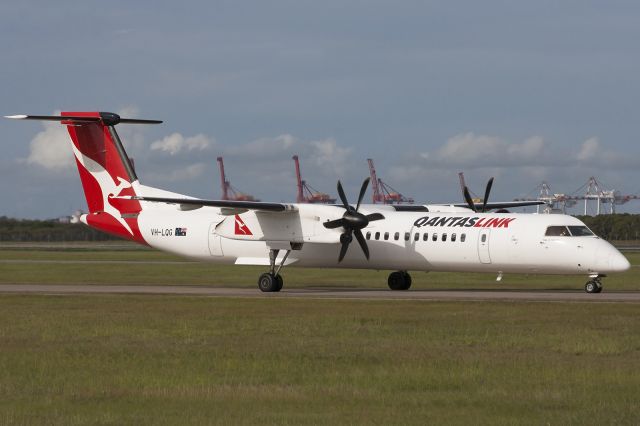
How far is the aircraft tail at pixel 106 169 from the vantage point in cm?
3897

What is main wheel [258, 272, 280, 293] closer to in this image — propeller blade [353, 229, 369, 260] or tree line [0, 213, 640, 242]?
propeller blade [353, 229, 369, 260]

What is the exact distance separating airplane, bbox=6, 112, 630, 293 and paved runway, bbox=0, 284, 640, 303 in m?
0.90

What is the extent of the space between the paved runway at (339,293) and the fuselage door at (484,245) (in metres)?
1.19

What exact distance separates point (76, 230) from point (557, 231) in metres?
92.6

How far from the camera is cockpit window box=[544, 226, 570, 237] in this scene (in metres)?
32.6

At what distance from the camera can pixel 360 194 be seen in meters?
36.2

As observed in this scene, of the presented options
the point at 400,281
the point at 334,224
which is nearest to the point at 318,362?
the point at 334,224

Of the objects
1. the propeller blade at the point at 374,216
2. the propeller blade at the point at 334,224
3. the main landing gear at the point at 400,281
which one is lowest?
the main landing gear at the point at 400,281

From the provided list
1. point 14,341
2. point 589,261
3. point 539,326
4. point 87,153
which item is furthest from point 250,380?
point 87,153

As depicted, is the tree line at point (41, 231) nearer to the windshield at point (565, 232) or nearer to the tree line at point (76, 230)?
the tree line at point (76, 230)

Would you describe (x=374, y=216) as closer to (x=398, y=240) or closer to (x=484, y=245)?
(x=398, y=240)

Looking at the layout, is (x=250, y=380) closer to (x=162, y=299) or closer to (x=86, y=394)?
(x=86, y=394)

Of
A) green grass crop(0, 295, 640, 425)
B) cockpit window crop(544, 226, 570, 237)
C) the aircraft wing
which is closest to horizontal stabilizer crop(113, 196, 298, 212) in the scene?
the aircraft wing

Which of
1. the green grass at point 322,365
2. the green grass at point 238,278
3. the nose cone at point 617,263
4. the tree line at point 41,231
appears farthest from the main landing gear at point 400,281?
the tree line at point 41,231
